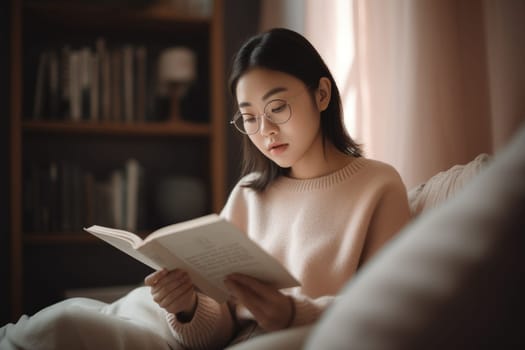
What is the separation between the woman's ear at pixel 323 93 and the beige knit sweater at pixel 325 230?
0.14 meters

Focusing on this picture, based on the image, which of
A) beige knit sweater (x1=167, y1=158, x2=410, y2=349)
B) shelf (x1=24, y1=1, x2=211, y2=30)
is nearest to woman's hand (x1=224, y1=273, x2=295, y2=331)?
beige knit sweater (x1=167, y1=158, x2=410, y2=349)

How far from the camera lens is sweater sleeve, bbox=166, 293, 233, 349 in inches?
40.6

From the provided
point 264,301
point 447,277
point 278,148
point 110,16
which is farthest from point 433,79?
point 110,16

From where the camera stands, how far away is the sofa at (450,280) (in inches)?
17.2

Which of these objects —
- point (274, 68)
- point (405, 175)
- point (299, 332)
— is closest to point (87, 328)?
point (299, 332)

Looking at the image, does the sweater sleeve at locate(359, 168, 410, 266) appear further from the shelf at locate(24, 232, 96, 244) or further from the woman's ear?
the shelf at locate(24, 232, 96, 244)

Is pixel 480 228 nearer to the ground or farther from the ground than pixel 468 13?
nearer to the ground

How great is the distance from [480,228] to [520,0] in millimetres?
757

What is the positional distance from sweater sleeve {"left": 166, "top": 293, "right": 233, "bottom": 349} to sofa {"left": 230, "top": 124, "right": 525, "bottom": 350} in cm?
59

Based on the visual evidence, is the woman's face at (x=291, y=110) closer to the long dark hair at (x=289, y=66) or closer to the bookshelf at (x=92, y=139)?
the long dark hair at (x=289, y=66)

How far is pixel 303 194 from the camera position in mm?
1149

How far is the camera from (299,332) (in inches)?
25.6

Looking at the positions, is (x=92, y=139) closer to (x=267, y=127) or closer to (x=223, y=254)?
Answer: (x=267, y=127)

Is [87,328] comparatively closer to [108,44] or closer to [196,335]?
[196,335]
